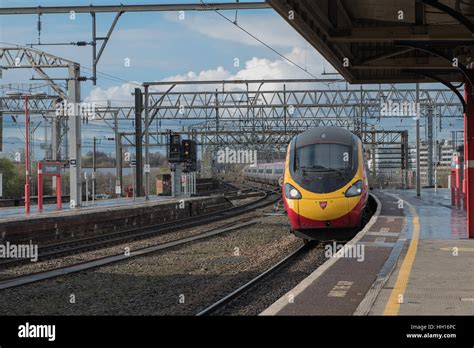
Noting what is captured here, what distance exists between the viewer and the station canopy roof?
11.9 meters

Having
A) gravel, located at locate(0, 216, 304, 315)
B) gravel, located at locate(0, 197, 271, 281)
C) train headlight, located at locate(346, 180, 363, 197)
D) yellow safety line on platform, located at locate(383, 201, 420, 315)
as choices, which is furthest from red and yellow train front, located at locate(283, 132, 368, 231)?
gravel, located at locate(0, 197, 271, 281)

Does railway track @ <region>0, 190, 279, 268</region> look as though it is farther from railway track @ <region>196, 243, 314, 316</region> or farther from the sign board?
railway track @ <region>196, 243, 314, 316</region>

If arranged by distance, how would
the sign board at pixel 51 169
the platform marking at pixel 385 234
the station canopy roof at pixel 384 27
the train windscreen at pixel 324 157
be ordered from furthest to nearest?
the sign board at pixel 51 169
the train windscreen at pixel 324 157
the platform marking at pixel 385 234
the station canopy roof at pixel 384 27

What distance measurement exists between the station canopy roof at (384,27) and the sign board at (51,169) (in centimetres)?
1389

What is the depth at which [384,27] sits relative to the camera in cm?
1327

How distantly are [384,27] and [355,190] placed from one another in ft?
12.8

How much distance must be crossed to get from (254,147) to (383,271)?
235 ft

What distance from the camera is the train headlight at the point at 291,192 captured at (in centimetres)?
1494

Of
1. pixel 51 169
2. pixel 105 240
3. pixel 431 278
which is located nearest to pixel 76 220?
pixel 105 240

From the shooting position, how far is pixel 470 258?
10.7 metres

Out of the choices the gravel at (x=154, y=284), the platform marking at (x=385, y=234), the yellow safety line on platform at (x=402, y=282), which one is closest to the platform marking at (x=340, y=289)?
the yellow safety line on platform at (x=402, y=282)

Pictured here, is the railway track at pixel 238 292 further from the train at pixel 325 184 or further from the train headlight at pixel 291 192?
the train headlight at pixel 291 192

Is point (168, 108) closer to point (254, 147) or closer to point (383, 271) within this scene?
point (254, 147)
